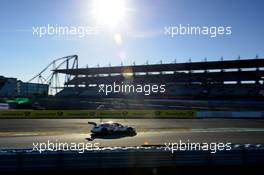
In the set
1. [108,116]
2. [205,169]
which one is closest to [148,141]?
[205,169]

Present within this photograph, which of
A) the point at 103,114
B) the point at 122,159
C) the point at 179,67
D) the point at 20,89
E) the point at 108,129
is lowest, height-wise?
the point at 122,159

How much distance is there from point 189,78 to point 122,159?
216 feet

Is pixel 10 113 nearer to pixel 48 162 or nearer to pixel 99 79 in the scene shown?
pixel 48 162

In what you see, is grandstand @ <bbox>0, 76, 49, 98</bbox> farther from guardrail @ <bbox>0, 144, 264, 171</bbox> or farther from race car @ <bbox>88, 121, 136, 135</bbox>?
guardrail @ <bbox>0, 144, 264, 171</bbox>

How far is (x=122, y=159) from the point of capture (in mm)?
11953

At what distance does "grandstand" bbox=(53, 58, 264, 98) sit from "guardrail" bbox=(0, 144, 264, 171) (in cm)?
5731

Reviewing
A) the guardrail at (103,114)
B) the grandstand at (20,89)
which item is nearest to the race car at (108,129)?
the guardrail at (103,114)

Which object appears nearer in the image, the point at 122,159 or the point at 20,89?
the point at 122,159

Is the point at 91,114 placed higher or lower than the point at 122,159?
higher

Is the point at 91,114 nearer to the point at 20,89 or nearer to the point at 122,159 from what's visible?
the point at 122,159

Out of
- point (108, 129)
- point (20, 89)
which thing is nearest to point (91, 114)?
point (108, 129)

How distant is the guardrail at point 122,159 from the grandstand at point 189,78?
57.3 meters

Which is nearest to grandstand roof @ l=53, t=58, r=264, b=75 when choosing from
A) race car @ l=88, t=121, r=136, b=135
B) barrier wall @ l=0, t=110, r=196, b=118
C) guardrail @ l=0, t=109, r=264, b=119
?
guardrail @ l=0, t=109, r=264, b=119

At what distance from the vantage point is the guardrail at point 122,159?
11.6 metres
